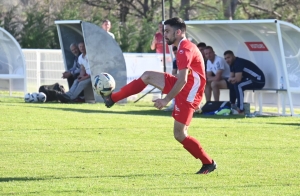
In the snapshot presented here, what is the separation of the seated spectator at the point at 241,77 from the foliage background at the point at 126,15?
1505 cm

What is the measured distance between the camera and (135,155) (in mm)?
10180

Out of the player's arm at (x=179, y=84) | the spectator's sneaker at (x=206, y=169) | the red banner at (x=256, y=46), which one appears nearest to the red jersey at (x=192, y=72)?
the player's arm at (x=179, y=84)

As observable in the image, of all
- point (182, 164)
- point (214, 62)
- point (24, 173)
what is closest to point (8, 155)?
point (24, 173)

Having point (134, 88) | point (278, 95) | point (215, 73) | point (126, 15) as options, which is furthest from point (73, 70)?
point (126, 15)

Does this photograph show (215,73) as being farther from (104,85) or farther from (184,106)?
(184,106)

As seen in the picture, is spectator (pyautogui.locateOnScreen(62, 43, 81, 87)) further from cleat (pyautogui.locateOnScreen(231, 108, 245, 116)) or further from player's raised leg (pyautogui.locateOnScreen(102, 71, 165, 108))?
player's raised leg (pyautogui.locateOnScreen(102, 71, 165, 108))

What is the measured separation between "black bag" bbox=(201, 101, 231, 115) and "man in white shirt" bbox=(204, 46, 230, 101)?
2.47 ft

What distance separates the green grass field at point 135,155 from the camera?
25.6ft

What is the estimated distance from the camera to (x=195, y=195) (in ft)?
24.1

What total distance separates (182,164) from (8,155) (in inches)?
87.1

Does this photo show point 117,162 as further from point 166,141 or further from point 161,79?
point 166,141

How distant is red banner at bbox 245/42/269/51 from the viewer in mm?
18656

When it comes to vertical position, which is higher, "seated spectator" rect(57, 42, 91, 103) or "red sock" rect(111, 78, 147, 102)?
"red sock" rect(111, 78, 147, 102)

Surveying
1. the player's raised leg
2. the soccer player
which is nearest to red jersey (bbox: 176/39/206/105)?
the soccer player
